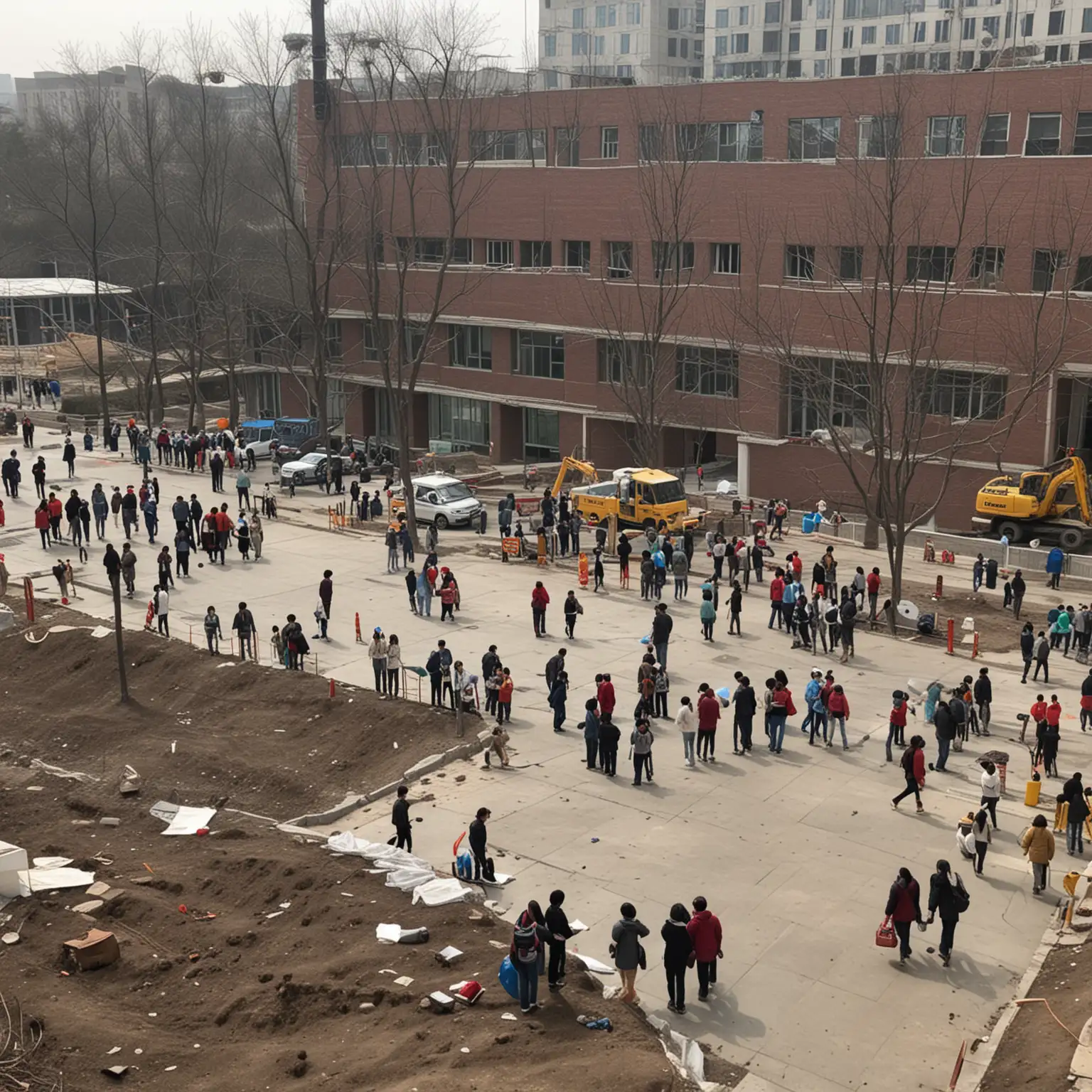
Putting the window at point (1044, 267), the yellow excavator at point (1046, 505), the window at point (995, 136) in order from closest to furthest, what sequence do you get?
1. the yellow excavator at point (1046, 505)
2. the window at point (1044, 267)
3. the window at point (995, 136)

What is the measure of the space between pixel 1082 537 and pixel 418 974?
30.0 metres

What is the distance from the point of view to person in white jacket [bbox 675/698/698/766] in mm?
21188

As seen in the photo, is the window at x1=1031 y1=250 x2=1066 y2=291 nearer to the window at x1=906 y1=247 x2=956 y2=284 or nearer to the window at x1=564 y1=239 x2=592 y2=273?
the window at x1=906 y1=247 x2=956 y2=284

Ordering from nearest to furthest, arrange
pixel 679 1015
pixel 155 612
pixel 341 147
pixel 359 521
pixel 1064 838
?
1. pixel 679 1015
2. pixel 1064 838
3. pixel 155 612
4. pixel 359 521
5. pixel 341 147

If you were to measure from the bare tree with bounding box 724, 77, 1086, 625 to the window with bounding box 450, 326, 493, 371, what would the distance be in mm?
15215

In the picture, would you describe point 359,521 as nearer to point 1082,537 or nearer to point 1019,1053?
point 1082,537

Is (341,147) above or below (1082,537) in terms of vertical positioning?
above

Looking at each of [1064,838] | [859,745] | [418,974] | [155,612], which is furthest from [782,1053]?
[155,612]

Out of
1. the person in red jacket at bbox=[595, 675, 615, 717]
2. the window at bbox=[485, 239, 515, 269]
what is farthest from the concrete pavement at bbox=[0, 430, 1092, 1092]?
the window at bbox=[485, 239, 515, 269]

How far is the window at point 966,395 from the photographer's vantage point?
43.5 meters

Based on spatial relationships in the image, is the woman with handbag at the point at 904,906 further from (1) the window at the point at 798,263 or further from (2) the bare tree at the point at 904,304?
(1) the window at the point at 798,263

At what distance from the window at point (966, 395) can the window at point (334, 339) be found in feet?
111

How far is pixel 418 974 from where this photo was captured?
14.4m

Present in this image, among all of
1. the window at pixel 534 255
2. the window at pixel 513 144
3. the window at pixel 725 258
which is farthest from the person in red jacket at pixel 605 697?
the window at pixel 513 144
